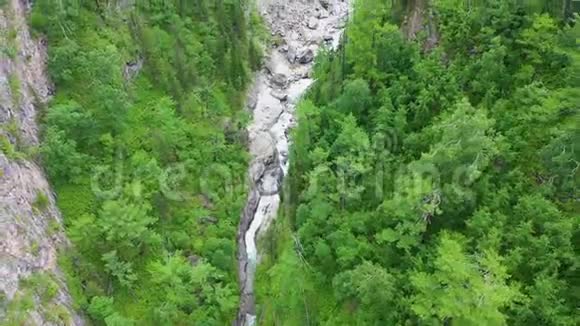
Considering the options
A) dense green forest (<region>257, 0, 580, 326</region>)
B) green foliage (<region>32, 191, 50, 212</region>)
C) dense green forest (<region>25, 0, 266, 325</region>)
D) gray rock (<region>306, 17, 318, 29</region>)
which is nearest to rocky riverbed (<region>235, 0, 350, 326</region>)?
gray rock (<region>306, 17, 318, 29</region>)

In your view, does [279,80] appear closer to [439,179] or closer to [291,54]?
[291,54]

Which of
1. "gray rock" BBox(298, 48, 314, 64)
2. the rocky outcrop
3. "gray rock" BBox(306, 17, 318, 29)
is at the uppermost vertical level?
the rocky outcrop

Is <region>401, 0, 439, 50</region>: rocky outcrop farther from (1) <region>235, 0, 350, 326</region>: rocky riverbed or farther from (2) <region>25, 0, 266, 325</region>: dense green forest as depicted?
(2) <region>25, 0, 266, 325</region>: dense green forest

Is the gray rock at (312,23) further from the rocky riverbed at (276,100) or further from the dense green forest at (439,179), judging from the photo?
the dense green forest at (439,179)

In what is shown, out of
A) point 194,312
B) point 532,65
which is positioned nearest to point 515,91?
point 532,65

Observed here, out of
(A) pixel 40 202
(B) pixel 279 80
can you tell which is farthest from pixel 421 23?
(A) pixel 40 202

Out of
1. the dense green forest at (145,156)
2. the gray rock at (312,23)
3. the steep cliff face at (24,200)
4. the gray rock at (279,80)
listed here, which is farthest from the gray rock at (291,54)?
the steep cliff face at (24,200)
